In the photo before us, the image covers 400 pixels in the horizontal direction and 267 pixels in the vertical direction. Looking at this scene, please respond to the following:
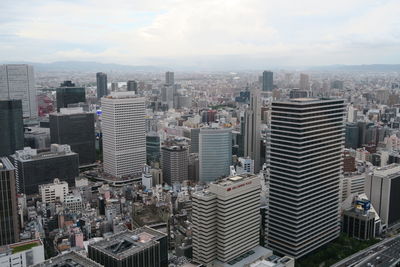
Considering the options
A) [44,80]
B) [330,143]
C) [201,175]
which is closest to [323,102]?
[330,143]

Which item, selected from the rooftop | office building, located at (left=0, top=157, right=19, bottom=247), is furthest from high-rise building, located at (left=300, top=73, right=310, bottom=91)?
the rooftop

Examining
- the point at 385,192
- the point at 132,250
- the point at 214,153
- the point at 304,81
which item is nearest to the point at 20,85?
the point at 214,153

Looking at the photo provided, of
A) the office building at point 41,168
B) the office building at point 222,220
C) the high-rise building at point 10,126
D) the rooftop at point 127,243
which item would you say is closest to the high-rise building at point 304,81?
the high-rise building at point 10,126

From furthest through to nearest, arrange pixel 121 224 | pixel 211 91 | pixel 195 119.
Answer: pixel 211 91, pixel 195 119, pixel 121 224

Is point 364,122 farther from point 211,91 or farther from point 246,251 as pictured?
point 211,91

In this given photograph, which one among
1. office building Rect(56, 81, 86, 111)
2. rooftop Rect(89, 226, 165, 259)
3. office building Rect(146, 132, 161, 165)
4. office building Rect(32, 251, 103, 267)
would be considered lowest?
office building Rect(146, 132, 161, 165)

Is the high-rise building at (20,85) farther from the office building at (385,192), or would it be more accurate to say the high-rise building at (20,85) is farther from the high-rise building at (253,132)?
the office building at (385,192)

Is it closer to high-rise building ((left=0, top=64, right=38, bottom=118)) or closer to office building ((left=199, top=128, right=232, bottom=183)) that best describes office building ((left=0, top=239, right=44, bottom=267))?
office building ((left=199, top=128, right=232, bottom=183))

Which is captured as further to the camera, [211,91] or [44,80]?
[44,80]
